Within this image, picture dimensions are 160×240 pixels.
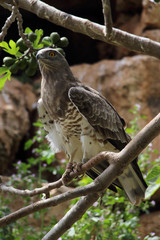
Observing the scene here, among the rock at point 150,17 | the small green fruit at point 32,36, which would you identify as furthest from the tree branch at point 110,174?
the rock at point 150,17

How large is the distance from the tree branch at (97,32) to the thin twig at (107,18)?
0.05m

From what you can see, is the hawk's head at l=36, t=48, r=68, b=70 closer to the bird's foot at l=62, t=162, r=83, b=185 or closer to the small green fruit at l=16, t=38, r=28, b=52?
the small green fruit at l=16, t=38, r=28, b=52

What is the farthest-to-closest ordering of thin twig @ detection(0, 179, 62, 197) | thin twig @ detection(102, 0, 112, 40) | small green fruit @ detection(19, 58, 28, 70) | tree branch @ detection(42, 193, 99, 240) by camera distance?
small green fruit @ detection(19, 58, 28, 70) < thin twig @ detection(0, 179, 62, 197) < tree branch @ detection(42, 193, 99, 240) < thin twig @ detection(102, 0, 112, 40)

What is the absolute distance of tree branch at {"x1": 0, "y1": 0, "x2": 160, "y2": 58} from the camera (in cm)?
231

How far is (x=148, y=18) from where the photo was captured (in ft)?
25.3

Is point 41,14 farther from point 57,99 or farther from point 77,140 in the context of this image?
point 77,140

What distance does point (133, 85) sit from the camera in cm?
729

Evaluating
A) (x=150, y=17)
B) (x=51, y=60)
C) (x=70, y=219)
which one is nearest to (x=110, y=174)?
(x=70, y=219)

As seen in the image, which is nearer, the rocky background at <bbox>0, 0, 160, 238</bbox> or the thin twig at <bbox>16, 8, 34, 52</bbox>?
the thin twig at <bbox>16, 8, 34, 52</bbox>

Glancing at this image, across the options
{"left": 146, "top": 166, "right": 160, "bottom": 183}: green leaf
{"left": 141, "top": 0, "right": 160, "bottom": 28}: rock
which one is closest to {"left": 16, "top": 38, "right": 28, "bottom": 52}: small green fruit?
{"left": 146, "top": 166, "right": 160, "bottom": 183}: green leaf

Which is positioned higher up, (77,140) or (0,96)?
(77,140)

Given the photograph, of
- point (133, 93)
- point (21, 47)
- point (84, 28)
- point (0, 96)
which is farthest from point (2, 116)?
point (84, 28)

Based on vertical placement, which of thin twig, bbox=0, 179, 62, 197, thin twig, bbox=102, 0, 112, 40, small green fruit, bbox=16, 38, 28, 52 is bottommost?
thin twig, bbox=0, 179, 62, 197

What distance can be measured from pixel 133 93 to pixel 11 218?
5.36 meters
